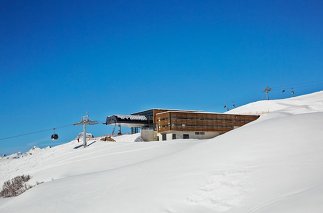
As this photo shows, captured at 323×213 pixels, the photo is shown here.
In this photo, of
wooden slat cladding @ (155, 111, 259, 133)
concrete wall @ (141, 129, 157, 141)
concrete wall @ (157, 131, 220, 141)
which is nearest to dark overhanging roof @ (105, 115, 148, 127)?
concrete wall @ (141, 129, 157, 141)

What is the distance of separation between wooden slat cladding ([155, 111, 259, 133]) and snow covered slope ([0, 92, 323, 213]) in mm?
34607

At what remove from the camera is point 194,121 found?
56.0 meters

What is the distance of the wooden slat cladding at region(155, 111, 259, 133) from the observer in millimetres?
54312

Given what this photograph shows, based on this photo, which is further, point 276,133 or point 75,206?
point 276,133

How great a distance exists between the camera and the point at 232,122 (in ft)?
197

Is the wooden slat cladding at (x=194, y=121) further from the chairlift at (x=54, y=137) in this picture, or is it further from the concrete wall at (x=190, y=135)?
the chairlift at (x=54, y=137)

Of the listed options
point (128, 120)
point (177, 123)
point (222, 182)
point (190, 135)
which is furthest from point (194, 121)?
point (222, 182)

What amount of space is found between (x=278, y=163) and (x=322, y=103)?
67.3 m

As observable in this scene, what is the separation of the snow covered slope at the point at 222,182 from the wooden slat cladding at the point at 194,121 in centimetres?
3461

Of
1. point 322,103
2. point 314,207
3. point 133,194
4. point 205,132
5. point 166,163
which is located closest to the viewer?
point 314,207

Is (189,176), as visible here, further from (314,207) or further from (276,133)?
(314,207)

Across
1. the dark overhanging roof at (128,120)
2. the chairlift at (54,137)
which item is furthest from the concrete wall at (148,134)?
the chairlift at (54,137)

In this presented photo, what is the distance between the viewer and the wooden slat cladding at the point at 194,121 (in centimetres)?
5431

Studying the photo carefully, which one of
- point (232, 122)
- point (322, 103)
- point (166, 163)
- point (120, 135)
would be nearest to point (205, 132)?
point (232, 122)
